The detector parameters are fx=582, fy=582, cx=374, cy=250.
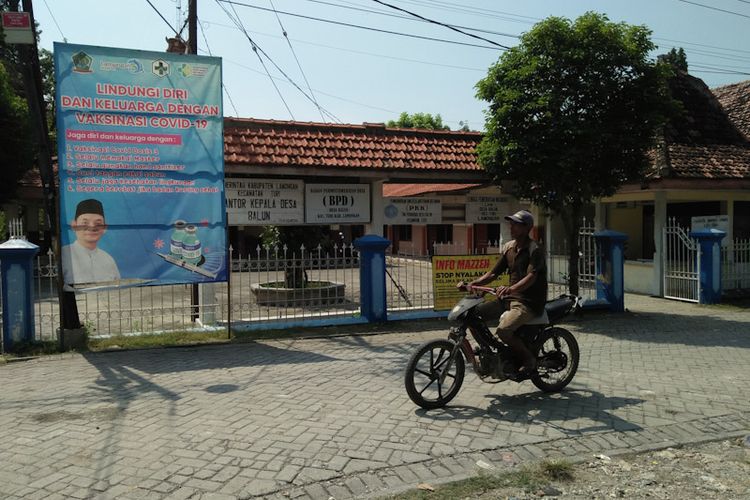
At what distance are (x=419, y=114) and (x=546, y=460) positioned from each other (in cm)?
4305

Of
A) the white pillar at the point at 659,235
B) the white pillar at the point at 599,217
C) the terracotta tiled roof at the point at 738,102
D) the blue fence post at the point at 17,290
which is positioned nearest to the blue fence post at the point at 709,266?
the white pillar at the point at 659,235

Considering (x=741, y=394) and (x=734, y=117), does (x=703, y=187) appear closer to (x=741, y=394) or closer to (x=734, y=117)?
(x=734, y=117)

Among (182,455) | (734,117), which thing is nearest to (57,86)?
(182,455)

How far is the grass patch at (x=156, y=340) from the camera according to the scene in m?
8.16

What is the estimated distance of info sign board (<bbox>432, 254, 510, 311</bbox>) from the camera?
10.3 m

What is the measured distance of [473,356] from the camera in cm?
526

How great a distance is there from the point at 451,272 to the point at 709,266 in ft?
19.7

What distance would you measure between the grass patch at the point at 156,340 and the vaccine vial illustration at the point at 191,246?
1190mm

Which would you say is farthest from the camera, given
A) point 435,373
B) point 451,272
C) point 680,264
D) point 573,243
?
point 680,264

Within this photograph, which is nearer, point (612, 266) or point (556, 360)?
point (556, 360)

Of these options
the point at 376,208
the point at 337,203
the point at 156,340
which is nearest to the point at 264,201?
the point at 337,203

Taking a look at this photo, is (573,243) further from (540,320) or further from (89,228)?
(89,228)

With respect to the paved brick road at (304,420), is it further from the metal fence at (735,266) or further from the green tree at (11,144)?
the green tree at (11,144)

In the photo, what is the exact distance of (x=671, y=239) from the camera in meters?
13.2
